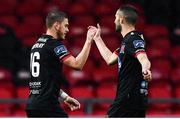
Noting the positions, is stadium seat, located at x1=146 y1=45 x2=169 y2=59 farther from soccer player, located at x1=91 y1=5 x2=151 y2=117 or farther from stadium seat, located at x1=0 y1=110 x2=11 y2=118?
soccer player, located at x1=91 y1=5 x2=151 y2=117

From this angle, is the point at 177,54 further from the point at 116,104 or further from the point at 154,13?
the point at 116,104

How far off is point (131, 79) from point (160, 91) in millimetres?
4299

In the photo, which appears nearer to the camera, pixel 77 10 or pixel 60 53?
pixel 60 53

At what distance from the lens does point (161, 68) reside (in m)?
11.6

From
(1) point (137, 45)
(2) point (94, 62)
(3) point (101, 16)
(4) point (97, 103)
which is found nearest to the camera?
(1) point (137, 45)

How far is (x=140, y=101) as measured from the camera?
6938mm

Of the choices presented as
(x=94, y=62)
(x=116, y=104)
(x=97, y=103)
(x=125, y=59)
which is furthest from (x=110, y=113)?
(x=94, y=62)

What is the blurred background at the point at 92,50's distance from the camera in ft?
35.3

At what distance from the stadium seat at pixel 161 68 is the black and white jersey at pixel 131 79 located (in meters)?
4.46

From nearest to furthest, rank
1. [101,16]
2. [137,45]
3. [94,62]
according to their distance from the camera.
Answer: [137,45] < [94,62] < [101,16]

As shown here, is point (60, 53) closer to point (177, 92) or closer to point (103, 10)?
point (177, 92)

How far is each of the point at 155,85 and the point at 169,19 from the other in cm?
216

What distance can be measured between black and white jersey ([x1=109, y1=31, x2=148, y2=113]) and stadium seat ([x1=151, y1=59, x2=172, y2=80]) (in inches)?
176

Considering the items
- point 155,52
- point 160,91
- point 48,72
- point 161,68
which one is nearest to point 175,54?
point 155,52
